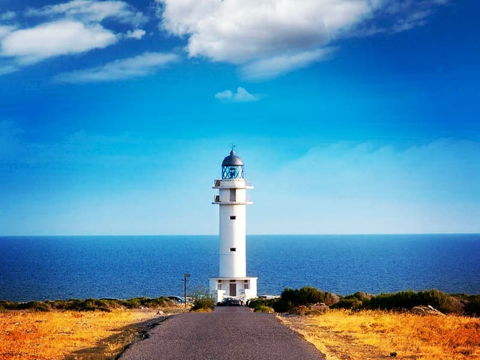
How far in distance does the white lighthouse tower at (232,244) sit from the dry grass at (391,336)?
15.2 m

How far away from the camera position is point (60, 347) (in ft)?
64.5

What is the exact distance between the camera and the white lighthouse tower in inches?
1746

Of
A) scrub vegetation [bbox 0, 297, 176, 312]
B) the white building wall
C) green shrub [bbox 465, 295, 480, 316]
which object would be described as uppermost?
the white building wall

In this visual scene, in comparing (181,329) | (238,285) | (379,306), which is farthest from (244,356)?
(238,285)

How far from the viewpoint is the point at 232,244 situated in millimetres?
44531

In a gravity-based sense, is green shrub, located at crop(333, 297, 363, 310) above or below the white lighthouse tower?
below

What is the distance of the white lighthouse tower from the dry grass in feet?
49.7

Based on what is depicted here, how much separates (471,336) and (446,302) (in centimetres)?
1087

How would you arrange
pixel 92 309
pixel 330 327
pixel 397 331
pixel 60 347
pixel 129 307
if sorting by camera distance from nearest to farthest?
1. pixel 60 347
2. pixel 397 331
3. pixel 330 327
4. pixel 92 309
5. pixel 129 307

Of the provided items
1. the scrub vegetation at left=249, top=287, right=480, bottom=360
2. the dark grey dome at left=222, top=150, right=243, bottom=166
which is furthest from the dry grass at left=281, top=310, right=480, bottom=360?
the dark grey dome at left=222, top=150, right=243, bottom=166

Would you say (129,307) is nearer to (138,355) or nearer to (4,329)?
(4,329)

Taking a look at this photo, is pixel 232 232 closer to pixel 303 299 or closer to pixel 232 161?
pixel 232 161

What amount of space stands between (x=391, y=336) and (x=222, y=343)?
731 cm

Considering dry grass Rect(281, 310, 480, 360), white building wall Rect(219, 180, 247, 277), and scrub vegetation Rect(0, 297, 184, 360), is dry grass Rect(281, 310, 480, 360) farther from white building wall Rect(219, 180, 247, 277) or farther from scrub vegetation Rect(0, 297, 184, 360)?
white building wall Rect(219, 180, 247, 277)
